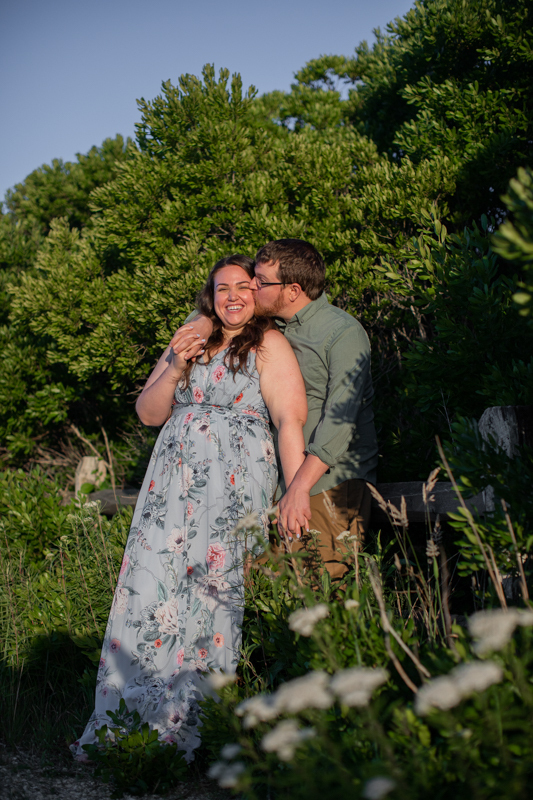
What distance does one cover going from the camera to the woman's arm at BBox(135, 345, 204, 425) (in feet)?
9.68

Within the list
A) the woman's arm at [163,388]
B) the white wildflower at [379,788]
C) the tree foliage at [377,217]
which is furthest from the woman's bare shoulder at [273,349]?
the white wildflower at [379,788]

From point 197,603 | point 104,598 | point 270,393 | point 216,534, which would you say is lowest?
point 104,598

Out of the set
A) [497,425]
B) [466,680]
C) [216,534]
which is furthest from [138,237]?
[466,680]

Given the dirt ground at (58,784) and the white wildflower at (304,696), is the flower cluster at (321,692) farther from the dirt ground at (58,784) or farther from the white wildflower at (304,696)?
the dirt ground at (58,784)

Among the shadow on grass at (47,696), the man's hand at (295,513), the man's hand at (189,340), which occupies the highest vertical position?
the man's hand at (189,340)

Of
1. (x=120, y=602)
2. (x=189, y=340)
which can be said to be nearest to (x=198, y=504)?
(x=120, y=602)

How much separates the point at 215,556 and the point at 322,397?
105cm

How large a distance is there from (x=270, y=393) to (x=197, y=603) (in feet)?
3.79

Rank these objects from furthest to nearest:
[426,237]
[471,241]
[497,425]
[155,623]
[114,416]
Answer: [114,416] < [426,237] < [471,241] < [155,623] < [497,425]

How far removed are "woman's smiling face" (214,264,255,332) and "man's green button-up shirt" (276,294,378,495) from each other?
0.30 metres

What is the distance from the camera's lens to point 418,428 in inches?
154

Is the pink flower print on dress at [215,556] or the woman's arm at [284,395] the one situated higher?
the woman's arm at [284,395]

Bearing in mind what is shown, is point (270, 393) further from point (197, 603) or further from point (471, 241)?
point (471, 241)

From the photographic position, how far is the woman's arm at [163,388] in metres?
2.95
